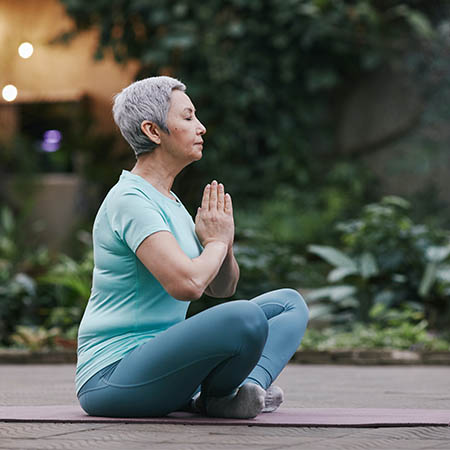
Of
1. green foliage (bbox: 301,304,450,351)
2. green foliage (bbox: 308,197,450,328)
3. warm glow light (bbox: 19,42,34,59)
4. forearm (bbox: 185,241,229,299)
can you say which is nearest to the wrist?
forearm (bbox: 185,241,229,299)

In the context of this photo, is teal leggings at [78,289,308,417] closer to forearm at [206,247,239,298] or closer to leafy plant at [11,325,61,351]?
forearm at [206,247,239,298]

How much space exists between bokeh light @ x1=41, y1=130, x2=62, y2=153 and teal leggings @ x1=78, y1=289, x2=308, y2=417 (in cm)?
1126

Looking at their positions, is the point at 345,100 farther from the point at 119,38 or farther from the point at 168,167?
the point at 168,167

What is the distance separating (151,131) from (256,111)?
361 inches

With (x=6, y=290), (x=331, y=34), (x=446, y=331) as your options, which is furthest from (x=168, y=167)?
(x=331, y=34)

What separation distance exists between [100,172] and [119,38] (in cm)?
173

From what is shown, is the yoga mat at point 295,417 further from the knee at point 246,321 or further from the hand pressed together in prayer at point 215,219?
the hand pressed together in prayer at point 215,219

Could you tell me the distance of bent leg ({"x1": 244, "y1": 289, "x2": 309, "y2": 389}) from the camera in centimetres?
353

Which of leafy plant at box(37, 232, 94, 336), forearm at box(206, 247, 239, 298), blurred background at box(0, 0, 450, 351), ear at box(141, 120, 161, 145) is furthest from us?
blurred background at box(0, 0, 450, 351)

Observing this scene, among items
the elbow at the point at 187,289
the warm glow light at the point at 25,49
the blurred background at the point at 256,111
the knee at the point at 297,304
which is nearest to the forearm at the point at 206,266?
the elbow at the point at 187,289

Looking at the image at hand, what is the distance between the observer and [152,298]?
3379 millimetres

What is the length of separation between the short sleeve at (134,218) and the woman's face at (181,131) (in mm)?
232

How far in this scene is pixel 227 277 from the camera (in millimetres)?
3625

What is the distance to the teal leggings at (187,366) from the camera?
3193 millimetres
